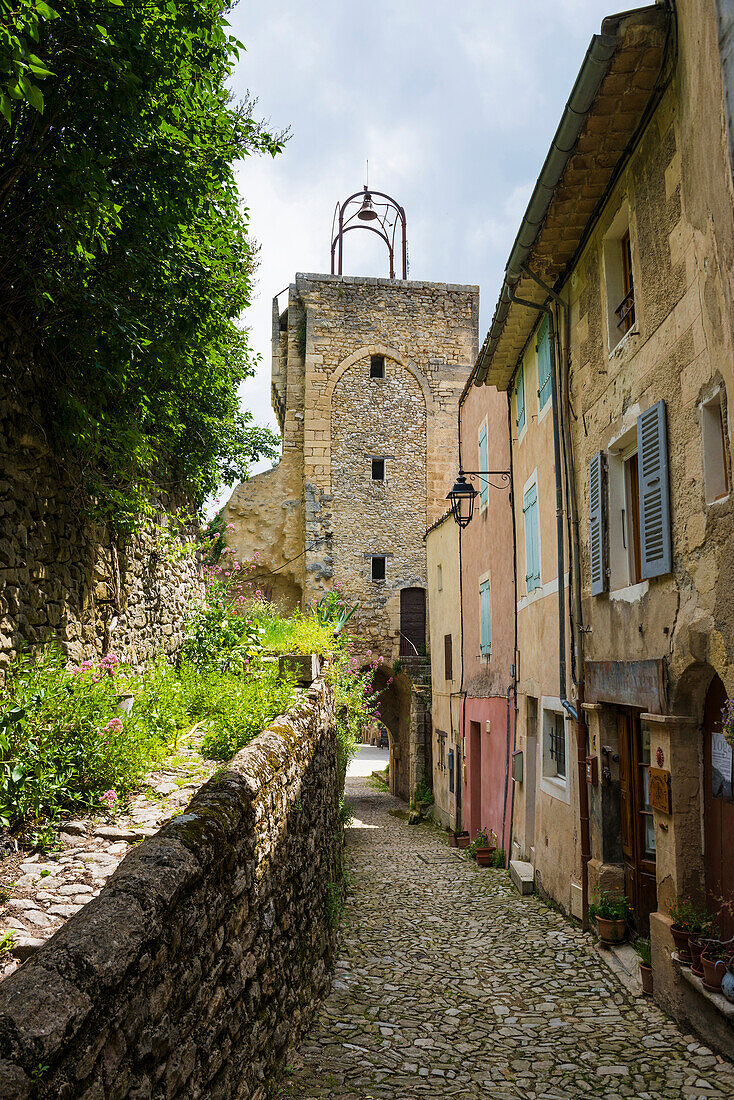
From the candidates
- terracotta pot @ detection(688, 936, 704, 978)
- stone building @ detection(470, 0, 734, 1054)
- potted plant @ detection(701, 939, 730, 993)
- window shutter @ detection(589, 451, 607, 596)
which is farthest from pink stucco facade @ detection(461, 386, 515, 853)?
potted plant @ detection(701, 939, 730, 993)

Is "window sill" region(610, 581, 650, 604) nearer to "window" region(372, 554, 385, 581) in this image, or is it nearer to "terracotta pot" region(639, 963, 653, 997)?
"terracotta pot" region(639, 963, 653, 997)

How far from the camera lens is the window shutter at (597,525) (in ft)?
20.5

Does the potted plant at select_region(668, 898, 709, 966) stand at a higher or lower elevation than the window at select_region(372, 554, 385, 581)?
lower

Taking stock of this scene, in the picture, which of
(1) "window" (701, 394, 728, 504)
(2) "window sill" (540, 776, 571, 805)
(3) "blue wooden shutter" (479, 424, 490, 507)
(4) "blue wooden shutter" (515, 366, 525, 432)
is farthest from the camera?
(3) "blue wooden shutter" (479, 424, 490, 507)

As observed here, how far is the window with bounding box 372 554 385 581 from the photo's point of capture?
19.8 meters

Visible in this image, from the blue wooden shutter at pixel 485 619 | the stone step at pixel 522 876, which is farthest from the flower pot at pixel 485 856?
the blue wooden shutter at pixel 485 619

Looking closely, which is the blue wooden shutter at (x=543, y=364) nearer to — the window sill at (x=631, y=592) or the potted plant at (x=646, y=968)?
the window sill at (x=631, y=592)

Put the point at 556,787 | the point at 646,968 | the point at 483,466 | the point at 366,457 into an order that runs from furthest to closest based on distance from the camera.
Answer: the point at 366,457 → the point at 483,466 → the point at 556,787 → the point at 646,968

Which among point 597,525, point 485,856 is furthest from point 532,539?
point 485,856

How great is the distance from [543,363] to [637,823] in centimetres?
507

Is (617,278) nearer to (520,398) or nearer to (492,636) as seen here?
(520,398)

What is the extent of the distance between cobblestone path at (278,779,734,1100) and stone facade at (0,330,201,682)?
3.24 metres

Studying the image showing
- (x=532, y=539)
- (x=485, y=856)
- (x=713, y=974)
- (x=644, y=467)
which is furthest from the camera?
(x=485, y=856)

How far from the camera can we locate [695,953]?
4.38 metres
